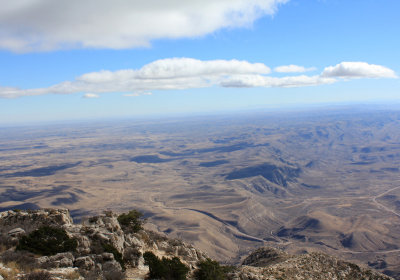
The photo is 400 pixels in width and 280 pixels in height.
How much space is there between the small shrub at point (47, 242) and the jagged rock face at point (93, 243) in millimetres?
578

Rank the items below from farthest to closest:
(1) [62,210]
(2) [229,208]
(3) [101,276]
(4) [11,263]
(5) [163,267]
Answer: (2) [229,208]
(1) [62,210]
(5) [163,267]
(3) [101,276]
(4) [11,263]

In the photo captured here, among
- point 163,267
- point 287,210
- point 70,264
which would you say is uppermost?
point 70,264

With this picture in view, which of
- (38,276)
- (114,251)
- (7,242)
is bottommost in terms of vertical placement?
(114,251)

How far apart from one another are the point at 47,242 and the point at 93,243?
2682mm

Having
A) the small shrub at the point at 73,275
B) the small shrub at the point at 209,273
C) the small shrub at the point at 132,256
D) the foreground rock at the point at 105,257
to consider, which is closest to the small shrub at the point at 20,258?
the foreground rock at the point at 105,257

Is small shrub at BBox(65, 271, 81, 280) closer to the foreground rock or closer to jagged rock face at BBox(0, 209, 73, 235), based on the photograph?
the foreground rock

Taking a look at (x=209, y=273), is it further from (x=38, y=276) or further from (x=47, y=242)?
(x=38, y=276)

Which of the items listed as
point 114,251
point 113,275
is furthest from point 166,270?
point 114,251

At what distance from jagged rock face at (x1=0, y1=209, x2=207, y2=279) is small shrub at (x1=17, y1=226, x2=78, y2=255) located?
578 mm

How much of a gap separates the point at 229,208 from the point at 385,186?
111827mm

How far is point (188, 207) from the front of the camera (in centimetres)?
15200

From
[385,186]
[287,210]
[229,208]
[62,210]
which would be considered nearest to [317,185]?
[385,186]

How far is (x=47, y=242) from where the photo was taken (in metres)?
15.8

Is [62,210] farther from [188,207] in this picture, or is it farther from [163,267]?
[188,207]
